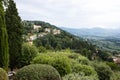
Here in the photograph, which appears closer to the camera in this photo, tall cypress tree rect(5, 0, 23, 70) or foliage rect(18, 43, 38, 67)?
tall cypress tree rect(5, 0, 23, 70)

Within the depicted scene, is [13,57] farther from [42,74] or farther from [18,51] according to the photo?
[42,74]

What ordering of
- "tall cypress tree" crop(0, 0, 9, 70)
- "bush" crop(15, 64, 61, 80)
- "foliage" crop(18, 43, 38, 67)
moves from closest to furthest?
"bush" crop(15, 64, 61, 80) < "tall cypress tree" crop(0, 0, 9, 70) < "foliage" crop(18, 43, 38, 67)

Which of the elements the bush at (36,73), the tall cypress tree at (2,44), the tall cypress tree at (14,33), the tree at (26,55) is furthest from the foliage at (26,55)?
the bush at (36,73)

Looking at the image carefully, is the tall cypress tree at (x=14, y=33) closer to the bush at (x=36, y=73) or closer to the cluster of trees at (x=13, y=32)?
the cluster of trees at (x=13, y=32)

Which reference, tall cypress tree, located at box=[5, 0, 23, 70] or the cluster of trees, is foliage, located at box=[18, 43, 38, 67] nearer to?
the cluster of trees

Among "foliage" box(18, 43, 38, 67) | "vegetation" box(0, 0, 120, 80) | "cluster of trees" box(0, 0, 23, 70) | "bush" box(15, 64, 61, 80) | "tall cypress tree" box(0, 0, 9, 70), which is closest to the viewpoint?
"bush" box(15, 64, 61, 80)

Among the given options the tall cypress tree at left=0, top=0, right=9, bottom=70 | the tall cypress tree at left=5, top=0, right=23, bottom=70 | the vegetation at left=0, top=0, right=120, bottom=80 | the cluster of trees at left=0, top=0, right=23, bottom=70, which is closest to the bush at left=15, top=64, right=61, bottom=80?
the vegetation at left=0, top=0, right=120, bottom=80

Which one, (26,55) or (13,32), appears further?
(26,55)

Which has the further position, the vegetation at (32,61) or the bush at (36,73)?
the vegetation at (32,61)

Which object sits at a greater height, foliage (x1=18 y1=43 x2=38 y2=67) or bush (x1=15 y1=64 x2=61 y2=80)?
bush (x1=15 y1=64 x2=61 y2=80)

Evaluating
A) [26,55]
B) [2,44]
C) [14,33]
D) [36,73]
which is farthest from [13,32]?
[36,73]

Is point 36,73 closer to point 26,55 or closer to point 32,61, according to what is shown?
point 32,61

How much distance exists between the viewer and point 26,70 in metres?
10.8

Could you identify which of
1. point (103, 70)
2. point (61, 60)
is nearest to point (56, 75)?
point (61, 60)
